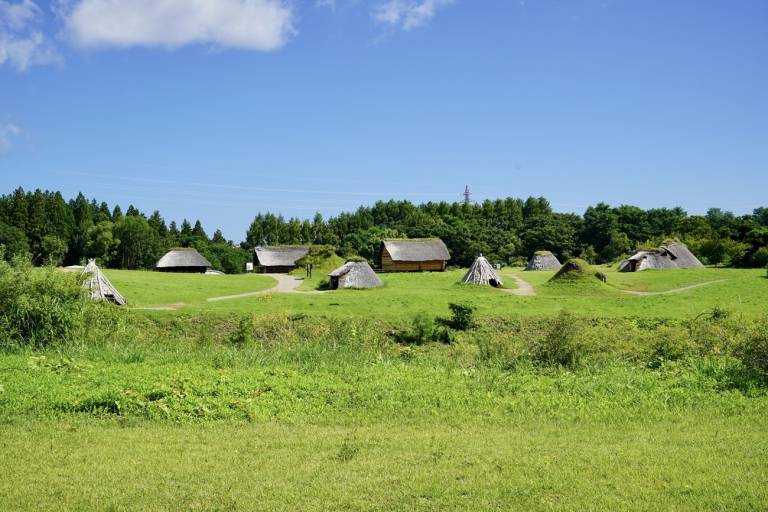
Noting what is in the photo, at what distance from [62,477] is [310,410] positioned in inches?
143

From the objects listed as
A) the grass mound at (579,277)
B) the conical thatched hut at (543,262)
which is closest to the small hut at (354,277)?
the grass mound at (579,277)

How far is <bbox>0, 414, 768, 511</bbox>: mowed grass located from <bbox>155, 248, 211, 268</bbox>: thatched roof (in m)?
53.9

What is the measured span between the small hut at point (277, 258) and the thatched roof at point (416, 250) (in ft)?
35.9

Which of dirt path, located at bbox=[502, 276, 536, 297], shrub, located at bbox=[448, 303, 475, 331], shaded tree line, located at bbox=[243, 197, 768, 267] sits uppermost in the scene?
shaded tree line, located at bbox=[243, 197, 768, 267]

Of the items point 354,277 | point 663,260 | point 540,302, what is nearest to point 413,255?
point 354,277

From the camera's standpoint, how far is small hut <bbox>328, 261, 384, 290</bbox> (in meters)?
39.6

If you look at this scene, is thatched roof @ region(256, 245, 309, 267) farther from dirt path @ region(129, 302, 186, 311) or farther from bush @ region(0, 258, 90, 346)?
bush @ region(0, 258, 90, 346)

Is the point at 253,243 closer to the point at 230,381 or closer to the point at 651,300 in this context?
the point at 651,300

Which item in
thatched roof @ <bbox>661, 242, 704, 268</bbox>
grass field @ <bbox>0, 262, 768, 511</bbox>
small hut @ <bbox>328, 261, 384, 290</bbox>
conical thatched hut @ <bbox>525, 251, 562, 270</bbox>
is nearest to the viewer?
grass field @ <bbox>0, 262, 768, 511</bbox>

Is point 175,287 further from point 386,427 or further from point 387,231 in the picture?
point 387,231

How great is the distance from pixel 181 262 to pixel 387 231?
925 inches

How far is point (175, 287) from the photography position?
36.8 meters

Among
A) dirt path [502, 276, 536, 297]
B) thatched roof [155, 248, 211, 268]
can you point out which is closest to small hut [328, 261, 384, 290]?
dirt path [502, 276, 536, 297]

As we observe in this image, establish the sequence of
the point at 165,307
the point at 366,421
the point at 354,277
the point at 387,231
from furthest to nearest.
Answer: the point at 387,231 < the point at 354,277 < the point at 165,307 < the point at 366,421
